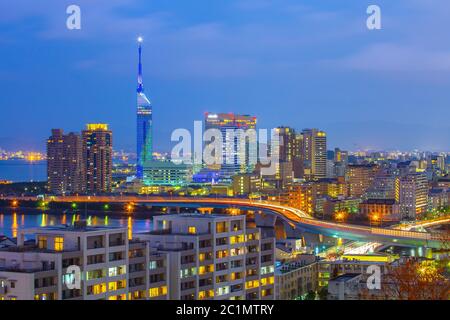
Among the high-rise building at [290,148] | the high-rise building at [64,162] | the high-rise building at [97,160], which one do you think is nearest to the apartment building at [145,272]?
the high-rise building at [97,160]

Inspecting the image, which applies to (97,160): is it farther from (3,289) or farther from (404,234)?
(3,289)

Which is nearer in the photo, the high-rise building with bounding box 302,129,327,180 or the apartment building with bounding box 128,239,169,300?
the apartment building with bounding box 128,239,169,300

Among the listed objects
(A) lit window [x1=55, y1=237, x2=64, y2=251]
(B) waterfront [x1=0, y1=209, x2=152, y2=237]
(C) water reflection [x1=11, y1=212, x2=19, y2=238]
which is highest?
(A) lit window [x1=55, y1=237, x2=64, y2=251]

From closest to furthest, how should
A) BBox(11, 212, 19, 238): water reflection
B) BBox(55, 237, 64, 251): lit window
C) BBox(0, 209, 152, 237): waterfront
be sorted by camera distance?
BBox(55, 237, 64, 251): lit window
BBox(11, 212, 19, 238): water reflection
BBox(0, 209, 152, 237): waterfront

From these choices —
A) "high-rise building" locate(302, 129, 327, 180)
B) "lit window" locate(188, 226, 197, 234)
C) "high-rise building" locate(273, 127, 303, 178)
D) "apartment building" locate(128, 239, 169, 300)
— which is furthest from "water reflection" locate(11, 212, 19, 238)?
"high-rise building" locate(302, 129, 327, 180)

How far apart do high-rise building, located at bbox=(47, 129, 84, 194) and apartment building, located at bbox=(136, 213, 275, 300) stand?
77.8 ft

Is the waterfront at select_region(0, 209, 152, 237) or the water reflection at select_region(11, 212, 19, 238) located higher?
the water reflection at select_region(11, 212, 19, 238)

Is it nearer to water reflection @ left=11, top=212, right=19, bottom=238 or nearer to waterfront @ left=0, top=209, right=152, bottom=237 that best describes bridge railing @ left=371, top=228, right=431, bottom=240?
water reflection @ left=11, top=212, right=19, bottom=238

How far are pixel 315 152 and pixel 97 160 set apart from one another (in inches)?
410

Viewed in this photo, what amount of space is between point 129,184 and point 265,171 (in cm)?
548

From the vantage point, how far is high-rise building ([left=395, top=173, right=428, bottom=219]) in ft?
71.0

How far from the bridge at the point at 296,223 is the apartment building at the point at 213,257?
5.21 feet

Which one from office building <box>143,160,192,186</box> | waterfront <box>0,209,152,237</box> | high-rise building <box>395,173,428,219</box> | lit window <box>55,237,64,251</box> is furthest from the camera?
office building <box>143,160,192,186</box>

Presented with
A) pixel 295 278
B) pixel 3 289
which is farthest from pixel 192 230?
pixel 295 278
